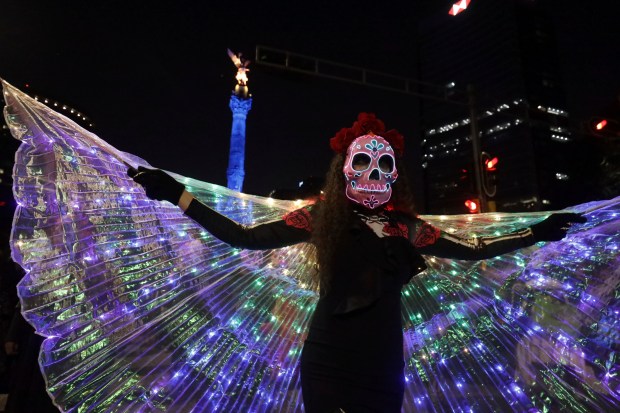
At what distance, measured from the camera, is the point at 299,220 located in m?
2.40

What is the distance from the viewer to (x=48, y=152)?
2.32 metres

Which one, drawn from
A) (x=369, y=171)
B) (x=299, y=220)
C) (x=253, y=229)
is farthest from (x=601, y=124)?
(x=253, y=229)

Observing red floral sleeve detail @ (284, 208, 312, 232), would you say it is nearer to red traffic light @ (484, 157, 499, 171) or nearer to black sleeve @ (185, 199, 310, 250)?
black sleeve @ (185, 199, 310, 250)

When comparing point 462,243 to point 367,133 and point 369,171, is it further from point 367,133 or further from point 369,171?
point 367,133

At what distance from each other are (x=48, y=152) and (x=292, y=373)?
1.89 meters

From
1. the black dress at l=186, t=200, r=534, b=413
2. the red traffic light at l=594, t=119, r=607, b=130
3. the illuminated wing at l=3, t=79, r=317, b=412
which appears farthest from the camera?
the red traffic light at l=594, t=119, r=607, b=130

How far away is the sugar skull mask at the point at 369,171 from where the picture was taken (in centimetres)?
238

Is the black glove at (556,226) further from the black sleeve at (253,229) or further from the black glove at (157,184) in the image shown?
the black glove at (157,184)

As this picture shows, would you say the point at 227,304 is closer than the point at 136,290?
No

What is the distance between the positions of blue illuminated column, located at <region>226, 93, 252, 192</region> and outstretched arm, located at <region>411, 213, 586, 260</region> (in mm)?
35747

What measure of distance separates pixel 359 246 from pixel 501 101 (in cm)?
1024

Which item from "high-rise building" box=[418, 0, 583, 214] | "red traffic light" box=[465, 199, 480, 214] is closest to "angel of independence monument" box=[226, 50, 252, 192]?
"high-rise building" box=[418, 0, 583, 214]

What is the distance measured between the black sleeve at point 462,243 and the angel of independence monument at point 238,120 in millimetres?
37209

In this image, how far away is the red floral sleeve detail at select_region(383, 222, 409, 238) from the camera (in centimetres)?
229
